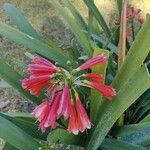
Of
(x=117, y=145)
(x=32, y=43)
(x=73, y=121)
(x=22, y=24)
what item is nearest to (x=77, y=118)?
(x=73, y=121)

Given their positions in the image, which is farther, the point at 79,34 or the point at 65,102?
the point at 79,34

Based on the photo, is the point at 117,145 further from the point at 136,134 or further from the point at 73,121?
the point at 73,121

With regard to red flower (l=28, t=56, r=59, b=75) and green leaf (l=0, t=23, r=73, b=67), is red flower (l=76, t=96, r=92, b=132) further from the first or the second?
green leaf (l=0, t=23, r=73, b=67)

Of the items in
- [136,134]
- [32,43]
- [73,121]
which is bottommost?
[136,134]

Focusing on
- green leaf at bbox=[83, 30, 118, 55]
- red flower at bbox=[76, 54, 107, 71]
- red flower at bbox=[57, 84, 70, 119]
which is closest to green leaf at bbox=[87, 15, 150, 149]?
red flower at bbox=[76, 54, 107, 71]

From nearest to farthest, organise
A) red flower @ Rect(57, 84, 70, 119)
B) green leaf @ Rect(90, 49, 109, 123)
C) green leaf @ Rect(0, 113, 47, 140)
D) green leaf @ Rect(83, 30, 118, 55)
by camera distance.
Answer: red flower @ Rect(57, 84, 70, 119), green leaf @ Rect(90, 49, 109, 123), green leaf @ Rect(0, 113, 47, 140), green leaf @ Rect(83, 30, 118, 55)

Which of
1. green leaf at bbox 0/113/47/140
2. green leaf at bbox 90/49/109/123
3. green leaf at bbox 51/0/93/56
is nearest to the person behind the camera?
green leaf at bbox 90/49/109/123
